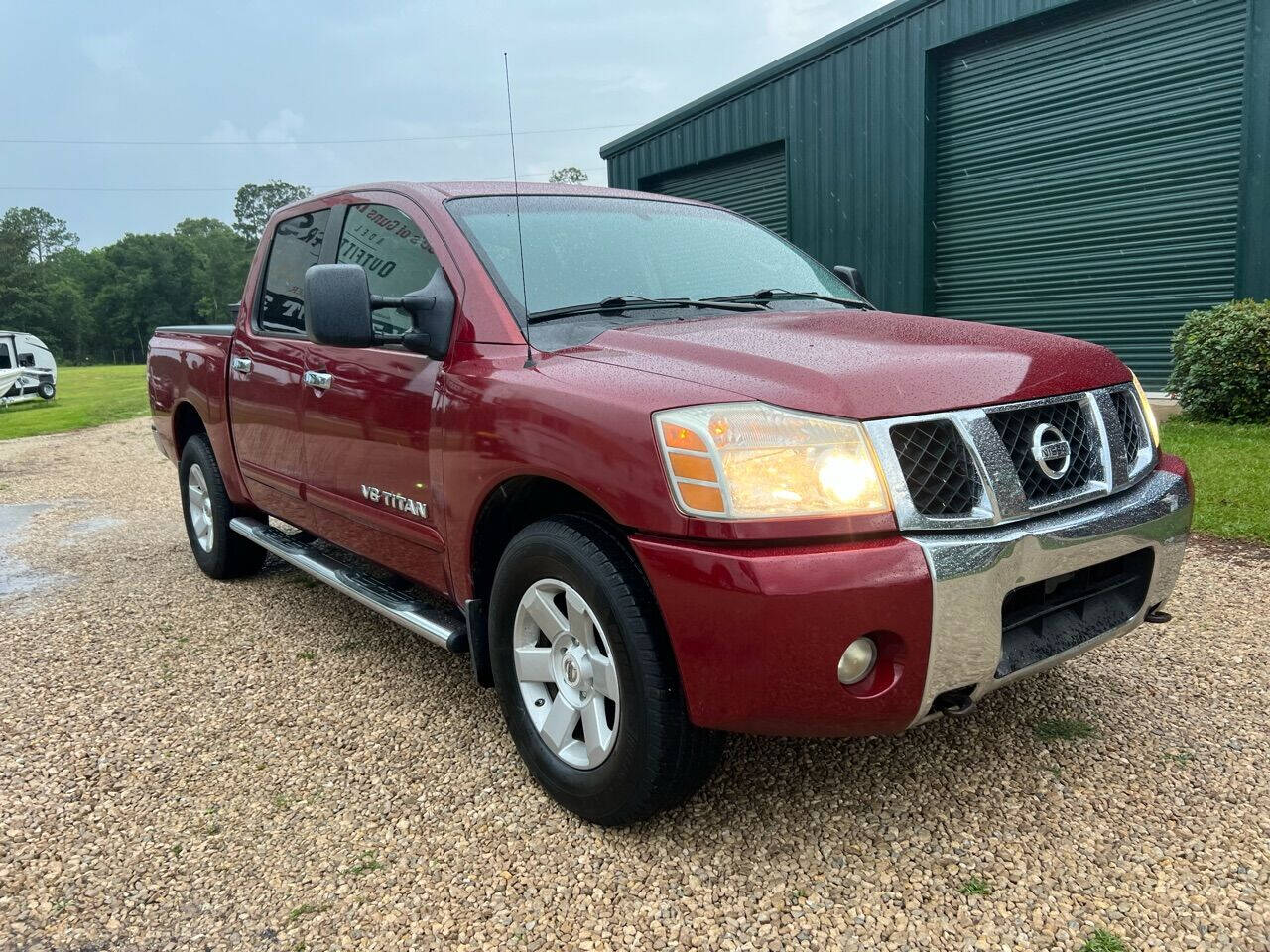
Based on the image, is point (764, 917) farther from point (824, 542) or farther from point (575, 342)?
point (575, 342)

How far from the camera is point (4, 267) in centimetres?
7350

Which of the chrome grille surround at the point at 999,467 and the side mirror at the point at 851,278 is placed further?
the side mirror at the point at 851,278

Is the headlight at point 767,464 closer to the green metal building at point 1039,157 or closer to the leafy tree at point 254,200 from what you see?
the green metal building at point 1039,157

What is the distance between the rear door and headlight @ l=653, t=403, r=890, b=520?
2151 mm

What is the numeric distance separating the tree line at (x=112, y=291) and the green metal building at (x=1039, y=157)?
229 ft

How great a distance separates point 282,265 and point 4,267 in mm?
85546

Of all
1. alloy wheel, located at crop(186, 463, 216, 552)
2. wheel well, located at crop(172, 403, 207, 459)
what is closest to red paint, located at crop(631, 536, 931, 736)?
alloy wheel, located at crop(186, 463, 216, 552)

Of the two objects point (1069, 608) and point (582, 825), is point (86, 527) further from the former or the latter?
point (1069, 608)

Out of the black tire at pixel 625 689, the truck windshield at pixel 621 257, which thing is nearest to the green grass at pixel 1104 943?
the black tire at pixel 625 689

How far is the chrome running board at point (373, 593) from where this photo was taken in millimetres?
2916

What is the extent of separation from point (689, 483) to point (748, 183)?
12.8m

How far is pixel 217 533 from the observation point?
4.90 m

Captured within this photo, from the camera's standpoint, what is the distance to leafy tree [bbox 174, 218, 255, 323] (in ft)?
262

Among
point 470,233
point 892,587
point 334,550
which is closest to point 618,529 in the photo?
point 892,587
